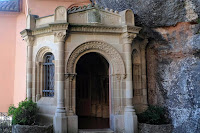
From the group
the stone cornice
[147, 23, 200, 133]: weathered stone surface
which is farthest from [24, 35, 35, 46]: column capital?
[147, 23, 200, 133]: weathered stone surface

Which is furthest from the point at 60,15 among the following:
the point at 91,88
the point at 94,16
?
the point at 91,88

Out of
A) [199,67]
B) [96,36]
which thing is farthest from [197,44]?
[96,36]

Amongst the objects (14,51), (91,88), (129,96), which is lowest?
(129,96)

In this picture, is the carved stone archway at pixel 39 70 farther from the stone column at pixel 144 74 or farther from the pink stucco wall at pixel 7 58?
the pink stucco wall at pixel 7 58

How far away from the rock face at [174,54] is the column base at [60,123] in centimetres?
461

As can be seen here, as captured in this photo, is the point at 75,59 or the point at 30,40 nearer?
the point at 75,59

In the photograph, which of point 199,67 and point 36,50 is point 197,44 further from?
point 36,50

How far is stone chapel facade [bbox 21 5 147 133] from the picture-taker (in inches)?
325

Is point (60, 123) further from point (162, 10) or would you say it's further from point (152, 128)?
point (162, 10)

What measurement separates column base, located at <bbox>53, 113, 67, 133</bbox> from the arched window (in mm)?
1669

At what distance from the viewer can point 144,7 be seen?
29.3 feet

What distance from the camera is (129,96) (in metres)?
8.63

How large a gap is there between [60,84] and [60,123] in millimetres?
1491

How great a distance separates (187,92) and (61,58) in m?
5.34
